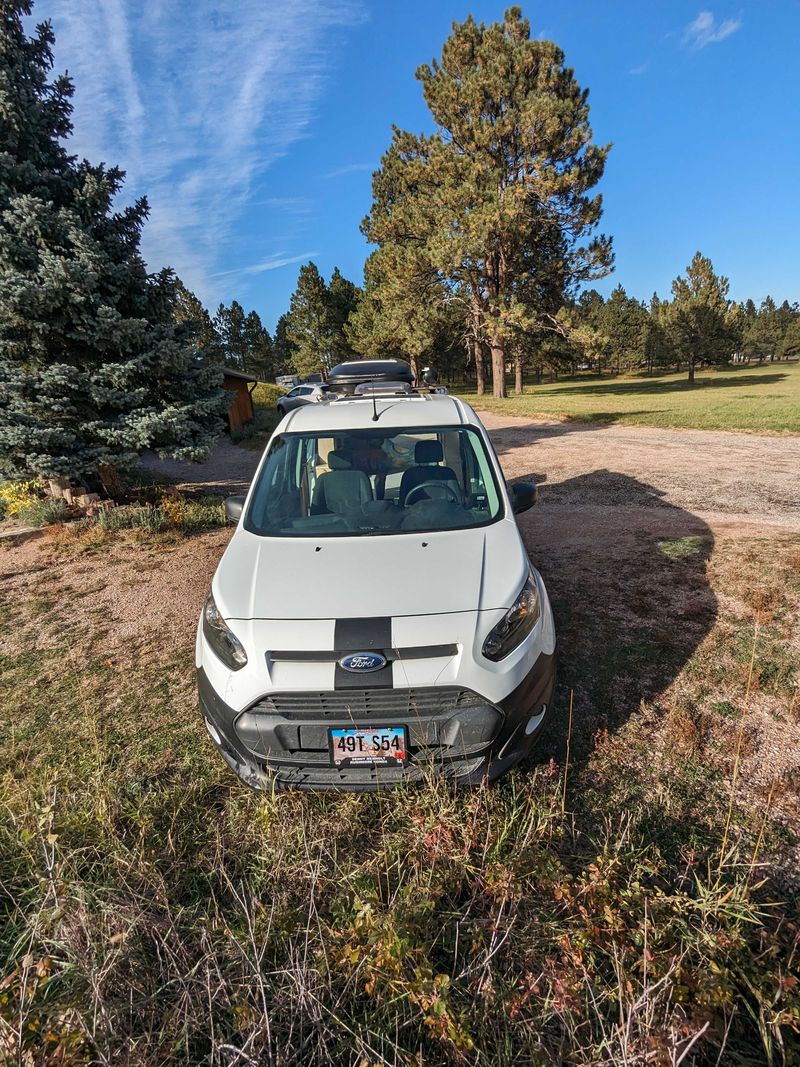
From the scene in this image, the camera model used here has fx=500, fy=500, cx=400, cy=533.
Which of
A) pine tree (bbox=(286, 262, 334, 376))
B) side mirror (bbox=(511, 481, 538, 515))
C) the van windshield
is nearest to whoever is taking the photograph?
the van windshield

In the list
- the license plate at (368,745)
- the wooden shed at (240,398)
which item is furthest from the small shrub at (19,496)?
the wooden shed at (240,398)

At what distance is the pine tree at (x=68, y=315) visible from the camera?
6637mm

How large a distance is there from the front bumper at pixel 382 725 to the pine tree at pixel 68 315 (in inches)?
246

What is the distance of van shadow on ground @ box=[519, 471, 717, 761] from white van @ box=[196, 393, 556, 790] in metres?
0.88

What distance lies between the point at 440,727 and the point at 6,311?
7795mm

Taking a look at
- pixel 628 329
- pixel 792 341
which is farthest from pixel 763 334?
pixel 628 329

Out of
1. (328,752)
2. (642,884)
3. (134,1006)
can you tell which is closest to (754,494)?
(642,884)

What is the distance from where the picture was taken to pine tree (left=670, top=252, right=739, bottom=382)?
135ft

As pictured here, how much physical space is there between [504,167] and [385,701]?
27.8m

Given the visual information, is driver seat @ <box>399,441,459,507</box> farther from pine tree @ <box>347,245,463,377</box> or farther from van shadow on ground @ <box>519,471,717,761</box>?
pine tree @ <box>347,245,463,377</box>

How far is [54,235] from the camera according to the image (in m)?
6.85

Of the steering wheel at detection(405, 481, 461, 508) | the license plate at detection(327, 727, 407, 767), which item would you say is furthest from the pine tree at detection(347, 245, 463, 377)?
the license plate at detection(327, 727, 407, 767)

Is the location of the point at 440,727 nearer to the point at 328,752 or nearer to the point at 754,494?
the point at 328,752

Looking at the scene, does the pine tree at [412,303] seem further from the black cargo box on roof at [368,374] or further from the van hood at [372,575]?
the van hood at [372,575]
